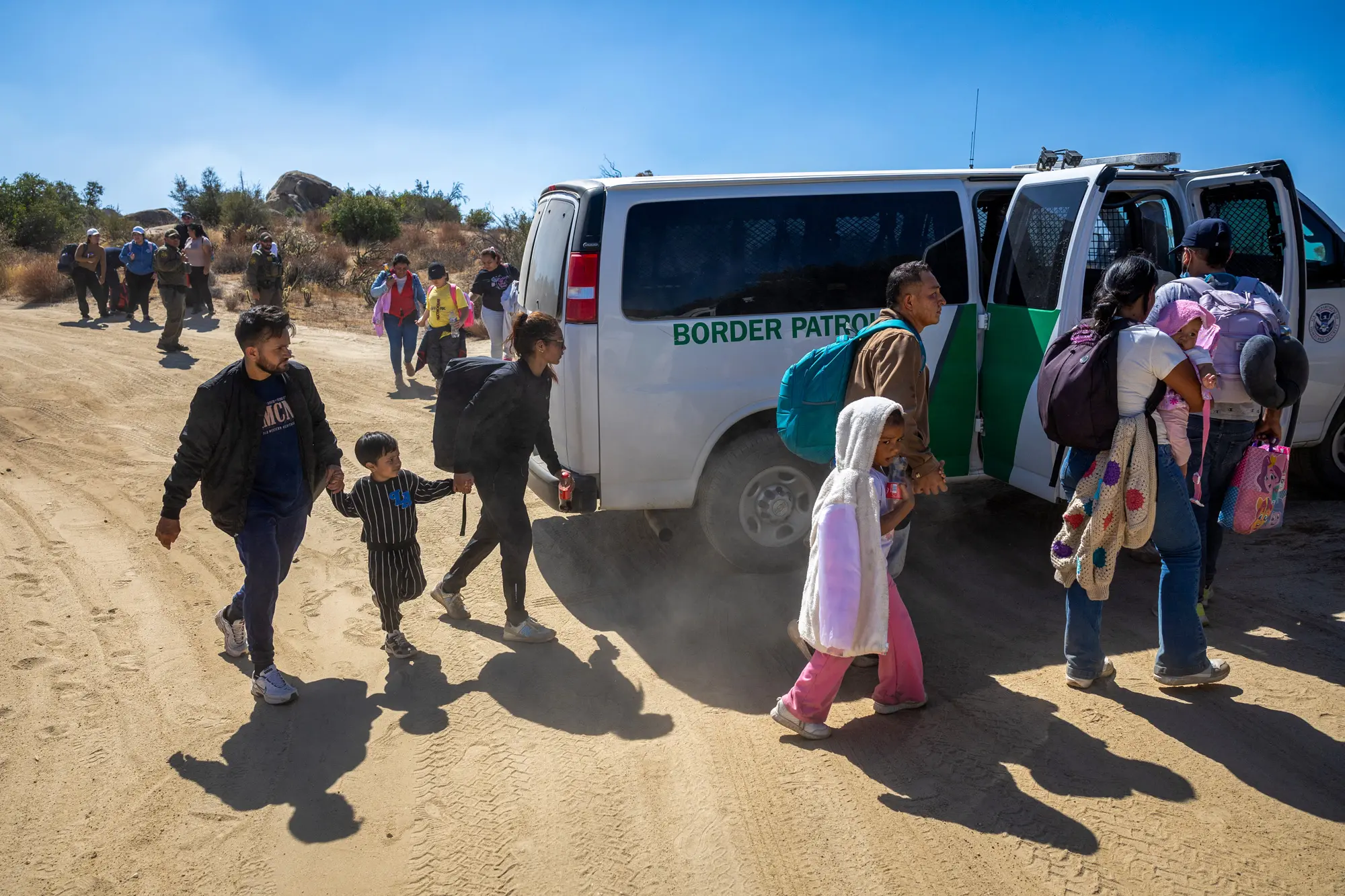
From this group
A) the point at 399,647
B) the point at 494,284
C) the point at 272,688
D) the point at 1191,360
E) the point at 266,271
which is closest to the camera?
the point at 1191,360

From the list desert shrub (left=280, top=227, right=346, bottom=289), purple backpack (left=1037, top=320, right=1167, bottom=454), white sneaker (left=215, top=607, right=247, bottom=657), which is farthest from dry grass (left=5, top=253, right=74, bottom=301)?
purple backpack (left=1037, top=320, right=1167, bottom=454)

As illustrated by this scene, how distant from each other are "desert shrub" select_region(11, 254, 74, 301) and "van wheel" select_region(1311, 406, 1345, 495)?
2062cm

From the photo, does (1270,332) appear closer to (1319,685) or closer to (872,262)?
(1319,685)

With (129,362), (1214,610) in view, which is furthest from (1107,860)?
(129,362)

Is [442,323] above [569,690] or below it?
above

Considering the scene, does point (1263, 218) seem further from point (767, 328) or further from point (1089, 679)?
point (1089, 679)

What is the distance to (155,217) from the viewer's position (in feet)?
120

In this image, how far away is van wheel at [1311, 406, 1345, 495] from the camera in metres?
6.94

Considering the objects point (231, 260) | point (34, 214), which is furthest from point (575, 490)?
point (34, 214)

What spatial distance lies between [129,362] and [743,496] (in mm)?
10389

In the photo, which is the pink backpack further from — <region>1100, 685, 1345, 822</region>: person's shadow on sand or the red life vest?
the red life vest

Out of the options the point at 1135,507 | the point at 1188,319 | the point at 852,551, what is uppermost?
the point at 1188,319

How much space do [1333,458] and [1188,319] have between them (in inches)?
145

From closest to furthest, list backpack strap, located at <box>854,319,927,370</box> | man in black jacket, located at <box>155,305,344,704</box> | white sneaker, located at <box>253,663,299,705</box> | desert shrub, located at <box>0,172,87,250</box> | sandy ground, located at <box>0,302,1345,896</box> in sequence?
sandy ground, located at <box>0,302,1345,896</box>
backpack strap, located at <box>854,319,927,370</box>
man in black jacket, located at <box>155,305,344,704</box>
white sneaker, located at <box>253,663,299,705</box>
desert shrub, located at <box>0,172,87,250</box>
